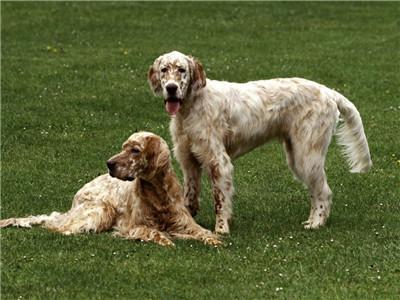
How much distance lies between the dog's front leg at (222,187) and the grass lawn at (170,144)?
201mm

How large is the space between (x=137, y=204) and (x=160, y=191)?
25 cm

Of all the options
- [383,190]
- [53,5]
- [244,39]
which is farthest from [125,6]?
[383,190]

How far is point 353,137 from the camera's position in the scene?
11.2 m

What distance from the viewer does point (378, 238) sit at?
995cm

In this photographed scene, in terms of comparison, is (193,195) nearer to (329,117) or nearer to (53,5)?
(329,117)

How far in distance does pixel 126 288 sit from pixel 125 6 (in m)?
18.9

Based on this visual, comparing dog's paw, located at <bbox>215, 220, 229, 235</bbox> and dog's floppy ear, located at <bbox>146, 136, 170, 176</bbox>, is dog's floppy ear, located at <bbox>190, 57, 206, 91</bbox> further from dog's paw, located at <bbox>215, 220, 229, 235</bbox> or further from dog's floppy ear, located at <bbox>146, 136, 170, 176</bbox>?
dog's paw, located at <bbox>215, 220, 229, 235</bbox>

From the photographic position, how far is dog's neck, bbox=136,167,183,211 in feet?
32.6

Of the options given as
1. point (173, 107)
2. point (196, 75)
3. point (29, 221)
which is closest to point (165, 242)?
point (173, 107)

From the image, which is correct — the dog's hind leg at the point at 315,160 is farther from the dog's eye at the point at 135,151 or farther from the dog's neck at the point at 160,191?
the dog's eye at the point at 135,151

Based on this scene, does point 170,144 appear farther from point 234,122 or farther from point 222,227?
point 222,227

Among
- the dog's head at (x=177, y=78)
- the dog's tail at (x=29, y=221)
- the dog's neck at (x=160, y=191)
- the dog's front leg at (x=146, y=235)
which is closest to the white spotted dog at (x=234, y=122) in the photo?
the dog's head at (x=177, y=78)

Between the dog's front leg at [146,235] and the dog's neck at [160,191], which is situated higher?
the dog's neck at [160,191]

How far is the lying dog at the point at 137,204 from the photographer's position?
385 inches
